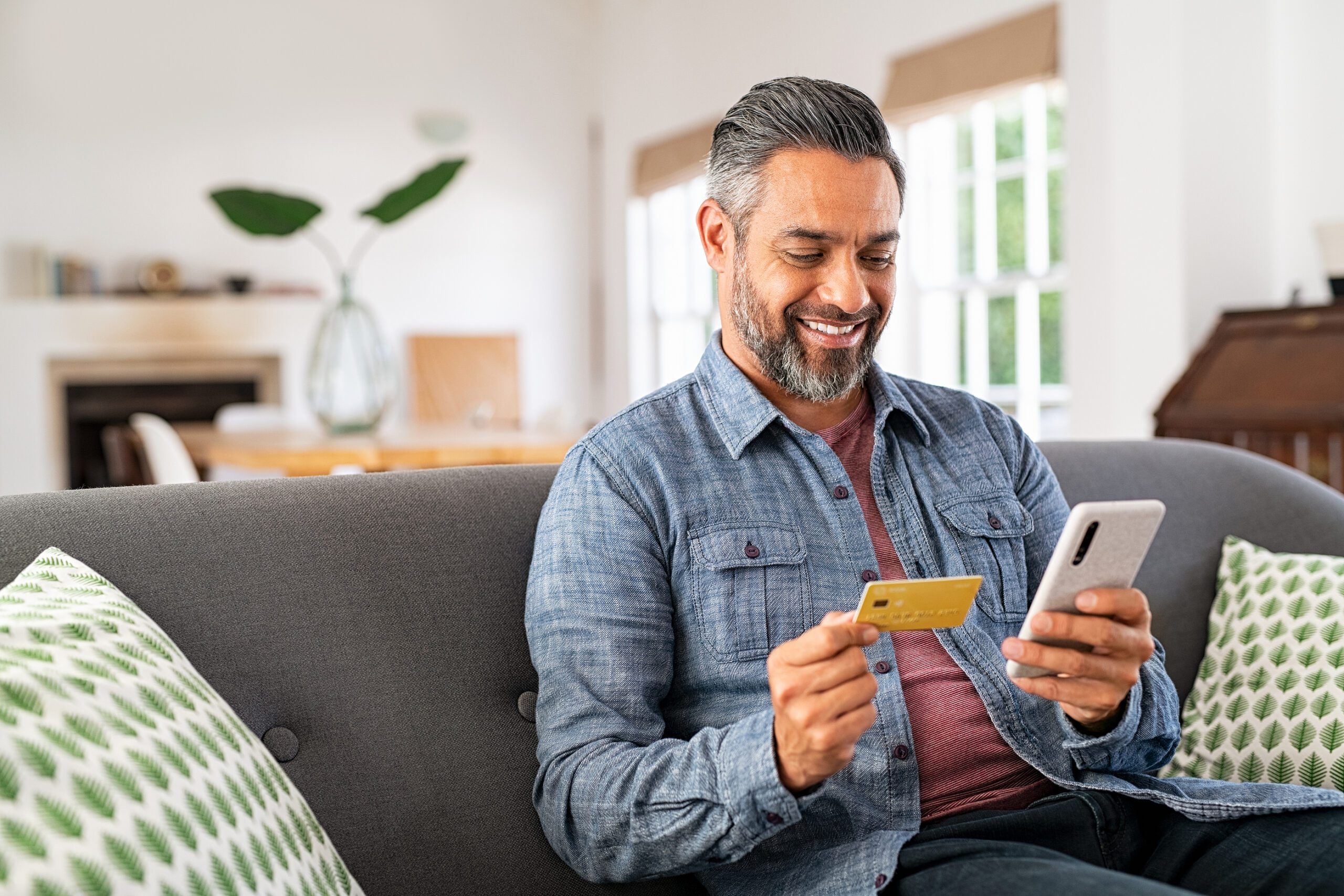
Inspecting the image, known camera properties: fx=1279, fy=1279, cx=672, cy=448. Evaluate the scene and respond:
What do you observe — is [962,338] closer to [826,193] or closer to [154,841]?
[826,193]

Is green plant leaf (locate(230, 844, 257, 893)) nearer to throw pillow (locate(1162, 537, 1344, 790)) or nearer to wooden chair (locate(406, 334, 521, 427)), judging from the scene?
throw pillow (locate(1162, 537, 1344, 790))

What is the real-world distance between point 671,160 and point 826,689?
6883mm

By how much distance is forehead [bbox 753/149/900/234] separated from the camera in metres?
1.39

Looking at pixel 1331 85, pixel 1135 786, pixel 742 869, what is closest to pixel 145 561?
pixel 742 869

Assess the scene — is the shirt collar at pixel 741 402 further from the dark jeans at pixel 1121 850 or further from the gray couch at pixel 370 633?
the dark jeans at pixel 1121 850

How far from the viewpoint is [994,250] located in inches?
220

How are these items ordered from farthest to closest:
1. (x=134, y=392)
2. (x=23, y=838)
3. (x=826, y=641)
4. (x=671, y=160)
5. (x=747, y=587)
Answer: (x=134, y=392)
(x=671, y=160)
(x=747, y=587)
(x=826, y=641)
(x=23, y=838)

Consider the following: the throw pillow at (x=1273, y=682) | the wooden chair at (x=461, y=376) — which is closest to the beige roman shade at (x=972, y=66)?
the throw pillow at (x=1273, y=682)

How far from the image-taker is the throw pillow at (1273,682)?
154 cm

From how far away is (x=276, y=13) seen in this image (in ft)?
26.8

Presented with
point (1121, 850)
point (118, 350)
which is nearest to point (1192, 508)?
point (1121, 850)

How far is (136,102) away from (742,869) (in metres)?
7.79

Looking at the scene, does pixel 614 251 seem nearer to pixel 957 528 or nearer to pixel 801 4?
pixel 801 4

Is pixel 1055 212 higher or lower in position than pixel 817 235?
higher
